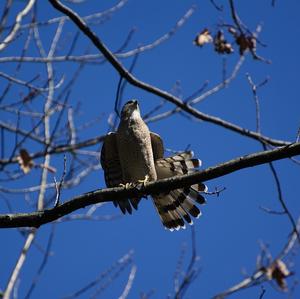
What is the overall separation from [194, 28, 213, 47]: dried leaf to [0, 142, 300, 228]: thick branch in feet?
7.99

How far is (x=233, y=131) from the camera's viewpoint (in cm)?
484

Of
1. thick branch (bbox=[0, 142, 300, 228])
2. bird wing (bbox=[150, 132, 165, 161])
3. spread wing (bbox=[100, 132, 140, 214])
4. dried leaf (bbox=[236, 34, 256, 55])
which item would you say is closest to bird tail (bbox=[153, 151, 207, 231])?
bird wing (bbox=[150, 132, 165, 161])

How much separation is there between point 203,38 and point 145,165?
1563 millimetres

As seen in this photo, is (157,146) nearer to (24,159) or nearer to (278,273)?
(24,159)

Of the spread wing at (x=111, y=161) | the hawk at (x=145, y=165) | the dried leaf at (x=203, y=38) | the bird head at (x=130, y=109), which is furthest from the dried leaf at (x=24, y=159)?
the dried leaf at (x=203, y=38)

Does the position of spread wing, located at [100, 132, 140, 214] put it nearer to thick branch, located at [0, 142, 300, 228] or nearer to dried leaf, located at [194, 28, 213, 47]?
dried leaf, located at [194, 28, 213, 47]

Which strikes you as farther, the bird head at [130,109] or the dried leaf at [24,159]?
the bird head at [130,109]

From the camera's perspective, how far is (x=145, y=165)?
5746 millimetres

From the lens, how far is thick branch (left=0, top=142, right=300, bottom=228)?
10.7 ft

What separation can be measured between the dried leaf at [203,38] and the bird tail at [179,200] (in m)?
1.23

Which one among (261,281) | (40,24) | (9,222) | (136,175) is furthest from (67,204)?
(40,24)

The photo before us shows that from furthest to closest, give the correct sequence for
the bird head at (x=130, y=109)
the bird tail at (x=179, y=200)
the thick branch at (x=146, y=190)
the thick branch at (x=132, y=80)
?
the bird head at (x=130, y=109) < the bird tail at (x=179, y=200) < the thick branch at (x=132, y=80) < the thick branch at (x=146, y=190)

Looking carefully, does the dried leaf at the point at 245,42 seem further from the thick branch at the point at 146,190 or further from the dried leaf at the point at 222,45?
the thick branch at the point at 146,190

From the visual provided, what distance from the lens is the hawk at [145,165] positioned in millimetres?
5445
